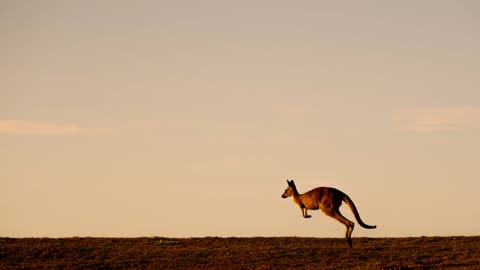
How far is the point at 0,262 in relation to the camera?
29188mm

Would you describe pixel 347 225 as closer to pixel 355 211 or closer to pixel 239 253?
pixel 355 211

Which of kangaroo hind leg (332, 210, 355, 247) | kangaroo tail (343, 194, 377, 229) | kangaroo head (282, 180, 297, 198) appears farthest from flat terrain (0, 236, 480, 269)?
kangaroo head (282, 180, 297, 198)

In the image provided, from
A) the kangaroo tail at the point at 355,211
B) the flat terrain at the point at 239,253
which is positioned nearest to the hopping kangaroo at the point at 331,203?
the kangaroo tail at the point at 355,211

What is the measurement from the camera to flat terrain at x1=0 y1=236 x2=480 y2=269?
2740cm

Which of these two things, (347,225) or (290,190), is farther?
(290,190)

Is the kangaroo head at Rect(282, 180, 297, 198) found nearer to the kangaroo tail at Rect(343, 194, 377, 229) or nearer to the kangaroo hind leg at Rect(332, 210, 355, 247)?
the kangaroo tail at Rect(343, 194, 377, 229)

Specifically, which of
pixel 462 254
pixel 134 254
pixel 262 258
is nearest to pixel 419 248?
pixel 462 254

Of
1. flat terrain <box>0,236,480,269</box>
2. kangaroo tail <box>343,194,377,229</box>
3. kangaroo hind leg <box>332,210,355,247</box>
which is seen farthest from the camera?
kangaroo tail <box>343,194,377,229</box>

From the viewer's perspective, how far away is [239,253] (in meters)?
29.8

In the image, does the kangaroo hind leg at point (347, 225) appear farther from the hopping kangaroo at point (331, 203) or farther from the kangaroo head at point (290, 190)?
the kangaroo head at point (290, 190)

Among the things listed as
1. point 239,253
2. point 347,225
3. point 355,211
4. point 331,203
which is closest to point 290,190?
point 331,203

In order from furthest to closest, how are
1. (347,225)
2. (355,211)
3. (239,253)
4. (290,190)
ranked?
1. (290,190)
2. (355,211)
3. (347,225)
4. (239,253)

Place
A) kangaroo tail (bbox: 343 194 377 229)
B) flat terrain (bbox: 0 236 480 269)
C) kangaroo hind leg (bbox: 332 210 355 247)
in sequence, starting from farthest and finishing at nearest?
1. kangaroo tail (bbox: 343 194 377 229)
2. kangaroo hind leg (bbox: 332 210 355 247)
3. flat terrain (bbox: 0 236 480 269)

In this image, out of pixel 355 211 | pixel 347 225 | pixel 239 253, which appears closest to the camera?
pixel 239 253
